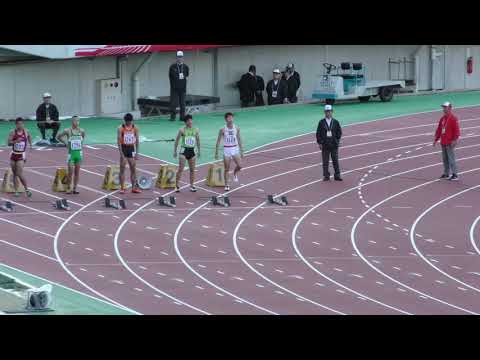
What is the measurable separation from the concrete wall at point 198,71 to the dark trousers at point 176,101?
2.52m

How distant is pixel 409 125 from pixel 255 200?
37.5 feet

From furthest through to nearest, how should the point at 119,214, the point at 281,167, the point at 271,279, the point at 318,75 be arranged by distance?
the point at 318,75 → the point at 281,167 → the point at 119,214 → the point at 271,279

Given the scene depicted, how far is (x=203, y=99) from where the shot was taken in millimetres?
36688

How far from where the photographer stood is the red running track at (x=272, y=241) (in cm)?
1766

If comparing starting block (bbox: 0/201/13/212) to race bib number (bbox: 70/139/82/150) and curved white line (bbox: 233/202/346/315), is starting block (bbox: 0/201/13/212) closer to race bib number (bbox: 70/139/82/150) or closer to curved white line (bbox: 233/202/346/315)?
race bib number (bbox: 70/139/82/150)

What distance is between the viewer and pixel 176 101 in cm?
3453

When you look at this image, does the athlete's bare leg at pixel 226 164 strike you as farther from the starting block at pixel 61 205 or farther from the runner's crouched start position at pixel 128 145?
the starting block at pixel 61 205

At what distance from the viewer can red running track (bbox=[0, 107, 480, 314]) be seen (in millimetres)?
17656

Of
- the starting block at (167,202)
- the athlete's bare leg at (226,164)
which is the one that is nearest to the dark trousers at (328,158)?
the athlete's bare leg at (226,164)

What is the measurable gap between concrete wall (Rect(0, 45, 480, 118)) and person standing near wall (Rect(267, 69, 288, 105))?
1175mm

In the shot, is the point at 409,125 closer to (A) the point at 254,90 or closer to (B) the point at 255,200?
(A) the point at 254,90

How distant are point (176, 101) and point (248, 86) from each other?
455cm

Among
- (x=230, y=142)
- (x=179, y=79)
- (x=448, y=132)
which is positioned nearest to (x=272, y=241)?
(x=230, y=142)
